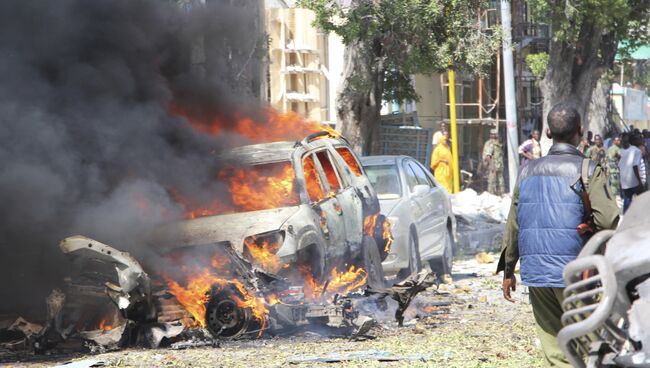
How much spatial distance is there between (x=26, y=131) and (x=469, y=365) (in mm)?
4645

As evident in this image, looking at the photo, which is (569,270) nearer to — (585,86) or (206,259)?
(206,259)

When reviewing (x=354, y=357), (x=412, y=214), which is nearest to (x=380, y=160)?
(x=412, y=214)

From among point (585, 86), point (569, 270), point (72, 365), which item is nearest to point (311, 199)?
point (72, 365)

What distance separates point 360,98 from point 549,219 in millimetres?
12766

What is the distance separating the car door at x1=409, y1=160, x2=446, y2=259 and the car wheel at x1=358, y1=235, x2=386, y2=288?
92.3 inches

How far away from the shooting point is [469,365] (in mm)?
8188

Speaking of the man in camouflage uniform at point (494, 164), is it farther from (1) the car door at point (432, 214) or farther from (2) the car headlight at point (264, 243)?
(2) the car headlight at point (264, 243)

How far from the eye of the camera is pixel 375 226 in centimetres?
1236

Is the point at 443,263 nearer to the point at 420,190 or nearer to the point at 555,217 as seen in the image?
the point at 420,190

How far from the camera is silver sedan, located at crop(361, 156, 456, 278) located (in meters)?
13.4

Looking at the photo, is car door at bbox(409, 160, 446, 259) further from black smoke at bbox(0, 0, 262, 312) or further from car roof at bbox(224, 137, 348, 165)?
car roof at bbox(224, 137, 348, 165)

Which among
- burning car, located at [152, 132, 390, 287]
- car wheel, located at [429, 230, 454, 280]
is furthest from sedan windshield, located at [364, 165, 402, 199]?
burning car, located at [152, 132, 390, 287]

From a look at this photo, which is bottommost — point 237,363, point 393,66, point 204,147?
point 237,363

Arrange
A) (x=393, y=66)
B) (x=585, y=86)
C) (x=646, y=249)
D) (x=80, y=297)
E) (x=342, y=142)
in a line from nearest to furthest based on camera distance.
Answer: (x=646, y=249), (x=80, y=297), (x=342, y=142), (x=393, y=66), (x=585, y=86)
